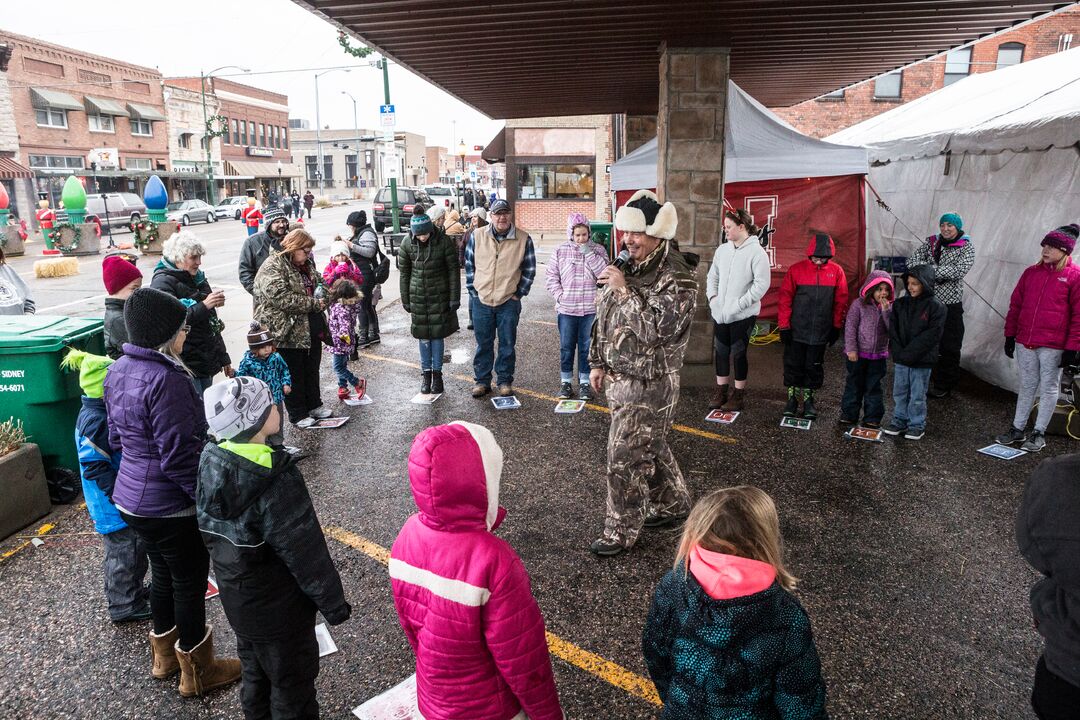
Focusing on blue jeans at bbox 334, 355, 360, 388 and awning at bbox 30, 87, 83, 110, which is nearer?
blue jeans at bbox 334, 355, 360, 388

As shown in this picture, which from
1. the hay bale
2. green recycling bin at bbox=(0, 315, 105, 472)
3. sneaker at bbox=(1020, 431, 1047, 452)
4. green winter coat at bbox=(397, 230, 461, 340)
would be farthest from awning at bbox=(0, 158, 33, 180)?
sneaker at bbox=(1020, 431, 1047, 452)

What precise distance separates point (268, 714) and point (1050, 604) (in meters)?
2.67

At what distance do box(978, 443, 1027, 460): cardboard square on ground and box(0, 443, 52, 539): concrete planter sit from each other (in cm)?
727

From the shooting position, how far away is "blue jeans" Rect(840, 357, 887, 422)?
242 inches

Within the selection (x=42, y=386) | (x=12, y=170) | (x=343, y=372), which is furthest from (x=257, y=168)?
(x=42, y=386)

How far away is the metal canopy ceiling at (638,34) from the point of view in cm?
609

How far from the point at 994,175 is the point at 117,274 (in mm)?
8747

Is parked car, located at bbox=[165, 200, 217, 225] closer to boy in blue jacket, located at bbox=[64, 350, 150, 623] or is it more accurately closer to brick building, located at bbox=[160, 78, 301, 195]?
brick building, located at bbox=[160, 78, 301, 195]

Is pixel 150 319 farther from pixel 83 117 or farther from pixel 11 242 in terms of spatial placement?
pixel 83 117

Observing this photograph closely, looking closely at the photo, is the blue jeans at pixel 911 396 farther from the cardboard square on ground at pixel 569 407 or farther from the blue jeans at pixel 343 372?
the blue jeans at pixel 343 372

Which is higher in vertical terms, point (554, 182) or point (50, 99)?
point (50, 99)

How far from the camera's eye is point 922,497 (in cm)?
489

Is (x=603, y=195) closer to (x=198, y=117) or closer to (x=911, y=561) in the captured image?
(x=911, y=561)

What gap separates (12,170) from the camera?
97.7ft
